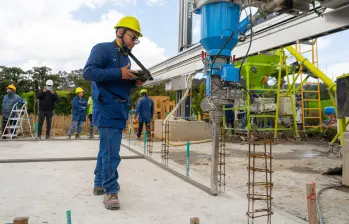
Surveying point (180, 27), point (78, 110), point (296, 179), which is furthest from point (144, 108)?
point (296, 179)

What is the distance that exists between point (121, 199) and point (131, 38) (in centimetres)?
148

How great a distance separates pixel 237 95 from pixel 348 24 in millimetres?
2872

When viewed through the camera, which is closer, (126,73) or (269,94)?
(126,73)

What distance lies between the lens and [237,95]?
3.00 m

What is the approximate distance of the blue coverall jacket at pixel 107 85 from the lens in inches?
104

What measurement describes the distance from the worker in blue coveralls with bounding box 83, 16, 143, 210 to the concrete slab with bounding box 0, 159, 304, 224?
0.82 feet

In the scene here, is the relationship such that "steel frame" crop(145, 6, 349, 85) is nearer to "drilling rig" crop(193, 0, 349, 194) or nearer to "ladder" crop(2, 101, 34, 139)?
"drilling rig" crop(193, 0, 349, 194)

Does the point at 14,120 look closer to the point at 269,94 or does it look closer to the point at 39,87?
the point at 269,94

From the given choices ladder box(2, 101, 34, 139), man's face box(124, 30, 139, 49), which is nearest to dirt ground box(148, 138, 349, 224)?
man's face box(124, 30, 139, 49)

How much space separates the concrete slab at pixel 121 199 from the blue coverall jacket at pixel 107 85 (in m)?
0.71

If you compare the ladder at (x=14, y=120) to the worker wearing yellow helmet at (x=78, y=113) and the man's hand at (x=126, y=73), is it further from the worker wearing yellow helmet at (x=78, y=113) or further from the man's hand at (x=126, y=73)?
the man's hand at (x=126, y=73)

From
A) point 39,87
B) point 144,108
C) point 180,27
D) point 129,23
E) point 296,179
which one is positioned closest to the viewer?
point 129,23

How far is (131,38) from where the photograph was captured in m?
2.85

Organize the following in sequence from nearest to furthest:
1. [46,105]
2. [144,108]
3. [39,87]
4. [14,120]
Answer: [46,105] → [14,120] → [144,108] → [39,87]
